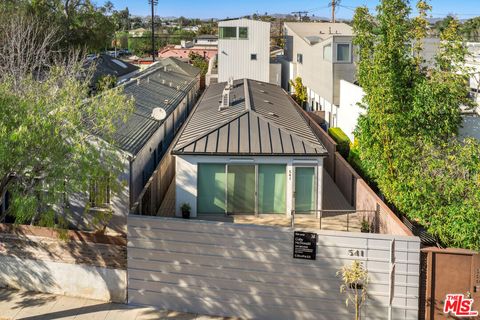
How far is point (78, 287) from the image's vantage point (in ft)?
44.4

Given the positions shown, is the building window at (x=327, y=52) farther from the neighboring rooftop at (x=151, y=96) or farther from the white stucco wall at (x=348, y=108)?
the neighboring rooftop at (x=151, y=96)

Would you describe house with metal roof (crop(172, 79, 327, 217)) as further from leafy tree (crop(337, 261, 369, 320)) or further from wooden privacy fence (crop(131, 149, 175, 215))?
leafy tree (crop(337, 261, 369, 320))

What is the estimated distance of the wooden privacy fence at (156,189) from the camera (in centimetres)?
1529

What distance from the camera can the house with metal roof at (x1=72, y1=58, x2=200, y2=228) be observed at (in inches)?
656

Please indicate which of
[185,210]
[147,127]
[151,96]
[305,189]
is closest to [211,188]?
[185,210]

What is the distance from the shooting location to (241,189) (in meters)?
17.3

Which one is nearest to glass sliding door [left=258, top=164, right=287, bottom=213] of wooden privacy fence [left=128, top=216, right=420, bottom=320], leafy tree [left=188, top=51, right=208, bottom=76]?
wooden privacy fence [left=128, top=216, right=420, bottom=320]

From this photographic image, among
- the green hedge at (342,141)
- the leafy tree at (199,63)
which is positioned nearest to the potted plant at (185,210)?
the green hedge at (342,141)

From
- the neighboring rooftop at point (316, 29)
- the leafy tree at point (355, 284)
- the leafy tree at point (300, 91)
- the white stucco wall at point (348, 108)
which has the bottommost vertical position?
the leafy tree at point (355, 284)

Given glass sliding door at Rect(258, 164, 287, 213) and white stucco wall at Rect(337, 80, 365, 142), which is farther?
white stucco wall at Rect(337, 80, 365, 142)

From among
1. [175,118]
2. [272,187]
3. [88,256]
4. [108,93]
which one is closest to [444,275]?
[272,187]

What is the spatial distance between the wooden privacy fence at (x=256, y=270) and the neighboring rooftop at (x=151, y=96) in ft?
17.3

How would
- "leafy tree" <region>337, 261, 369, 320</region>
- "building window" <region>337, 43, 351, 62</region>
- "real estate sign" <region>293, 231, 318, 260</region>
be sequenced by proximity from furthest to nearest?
"building window" <region>337, 43, 351, 62</region> → "real estate sign" <region>293, 231, 318, 260</region> → "leafy tree" <region>337, 261, 369, 320</region>

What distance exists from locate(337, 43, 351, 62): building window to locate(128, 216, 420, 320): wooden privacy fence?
19344mm
